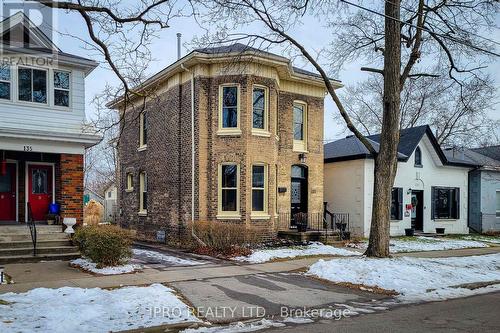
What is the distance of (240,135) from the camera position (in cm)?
1781

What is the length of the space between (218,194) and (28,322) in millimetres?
11427

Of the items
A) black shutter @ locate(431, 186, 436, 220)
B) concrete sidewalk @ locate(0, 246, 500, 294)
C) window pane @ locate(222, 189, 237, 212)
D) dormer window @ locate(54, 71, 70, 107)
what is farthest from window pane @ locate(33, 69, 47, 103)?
black shutter @ locate(431, 186, 436, 220)

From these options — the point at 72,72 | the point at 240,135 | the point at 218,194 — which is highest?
the point at 72,72

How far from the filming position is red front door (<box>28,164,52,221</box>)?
15.5 m

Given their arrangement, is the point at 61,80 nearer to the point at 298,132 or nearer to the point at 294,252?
the point at 294,252

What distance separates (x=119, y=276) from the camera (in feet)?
34.8

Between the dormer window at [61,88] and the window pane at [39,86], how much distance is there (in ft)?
1.13

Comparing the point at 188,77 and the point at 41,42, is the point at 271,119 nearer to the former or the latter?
the point at 188,77

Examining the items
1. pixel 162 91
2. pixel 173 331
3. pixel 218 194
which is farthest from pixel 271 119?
pixel 173 331

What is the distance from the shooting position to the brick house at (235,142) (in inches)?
699

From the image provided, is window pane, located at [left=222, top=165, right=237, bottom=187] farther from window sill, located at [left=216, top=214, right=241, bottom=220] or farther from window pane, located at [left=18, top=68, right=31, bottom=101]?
window pane, located at [left=18, top=68, right=31, bottom=101]

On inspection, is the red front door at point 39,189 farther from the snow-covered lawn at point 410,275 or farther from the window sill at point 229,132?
the snow-covered lawn at point 410,275

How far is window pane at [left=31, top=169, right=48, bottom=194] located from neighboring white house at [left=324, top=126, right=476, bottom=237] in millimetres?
13996

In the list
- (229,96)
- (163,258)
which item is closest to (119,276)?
(163,258)
